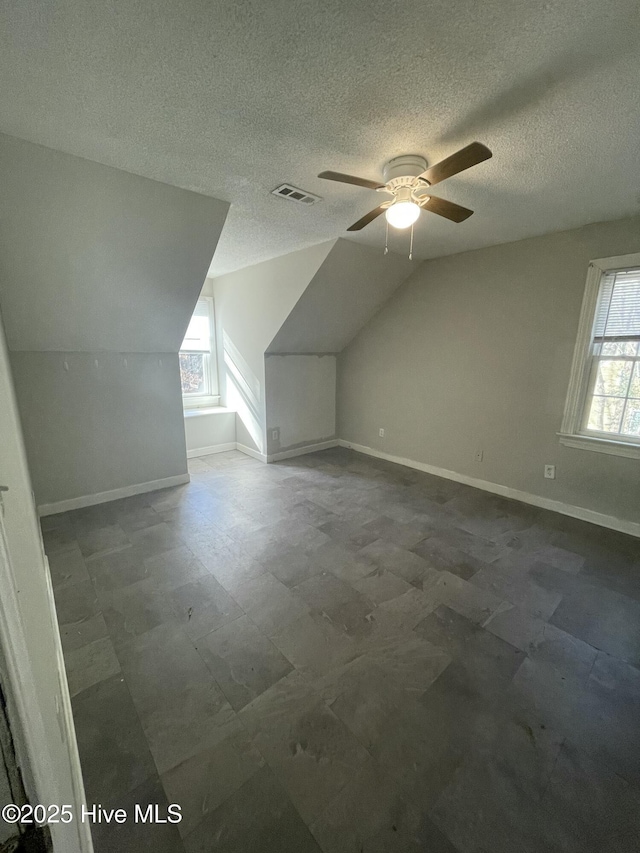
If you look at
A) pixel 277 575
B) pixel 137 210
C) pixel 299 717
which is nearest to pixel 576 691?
pixel 299 717

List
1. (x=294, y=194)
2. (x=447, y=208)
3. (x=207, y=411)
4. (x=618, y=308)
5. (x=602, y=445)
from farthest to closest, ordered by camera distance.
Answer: (x=207, y=411)
(x=602, y=445)
(x=618, y=308)
(x=294, y=194)
(x=447, y=208)

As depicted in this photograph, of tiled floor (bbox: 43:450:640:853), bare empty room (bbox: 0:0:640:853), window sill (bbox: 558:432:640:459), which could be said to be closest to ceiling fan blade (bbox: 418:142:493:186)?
bare empty room (bbox: 0:0:640:853)

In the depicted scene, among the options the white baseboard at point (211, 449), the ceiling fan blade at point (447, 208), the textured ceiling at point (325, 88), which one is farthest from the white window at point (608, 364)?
the white baseboard at point (211, 449)

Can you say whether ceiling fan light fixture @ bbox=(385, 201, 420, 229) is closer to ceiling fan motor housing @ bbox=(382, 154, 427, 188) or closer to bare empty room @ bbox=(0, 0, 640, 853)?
bare empty room @ bbox=(0, 0, 640, 853)

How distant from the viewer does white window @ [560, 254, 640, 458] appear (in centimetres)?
267

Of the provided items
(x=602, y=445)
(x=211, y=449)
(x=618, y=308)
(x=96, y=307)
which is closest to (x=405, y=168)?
(x=618, y=308)

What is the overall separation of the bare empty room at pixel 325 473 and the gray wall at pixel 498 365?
0.10ft

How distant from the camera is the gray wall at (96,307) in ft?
6.44

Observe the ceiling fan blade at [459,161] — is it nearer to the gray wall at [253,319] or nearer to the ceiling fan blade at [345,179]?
the ceiling fan blade at [345,179]

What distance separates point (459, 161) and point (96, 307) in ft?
9.04

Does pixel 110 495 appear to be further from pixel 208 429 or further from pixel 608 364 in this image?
pixel 608 364

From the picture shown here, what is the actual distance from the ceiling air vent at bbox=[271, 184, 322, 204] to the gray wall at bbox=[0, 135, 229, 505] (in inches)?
17.8

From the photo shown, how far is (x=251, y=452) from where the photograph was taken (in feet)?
15.7

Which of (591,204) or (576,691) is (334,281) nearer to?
(591,204)
